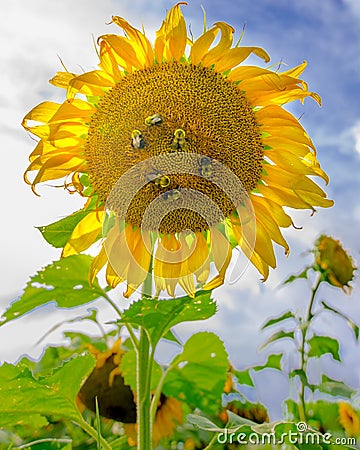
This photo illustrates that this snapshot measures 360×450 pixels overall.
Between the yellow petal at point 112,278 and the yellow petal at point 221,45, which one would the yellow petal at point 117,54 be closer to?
the yellow petal at point 221,45

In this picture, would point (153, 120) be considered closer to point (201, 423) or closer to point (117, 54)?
point (117, 54)

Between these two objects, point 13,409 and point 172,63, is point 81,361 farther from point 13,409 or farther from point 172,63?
point 172,63

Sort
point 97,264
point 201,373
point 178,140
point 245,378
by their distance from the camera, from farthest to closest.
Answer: point 245,378
point 201,373
point 97,264
point 178,140

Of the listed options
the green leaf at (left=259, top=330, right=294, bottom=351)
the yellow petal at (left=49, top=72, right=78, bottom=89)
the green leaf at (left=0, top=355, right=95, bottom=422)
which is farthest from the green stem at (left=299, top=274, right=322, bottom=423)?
the yellow petal at (left=49, top=72, right=78, bottom=89)

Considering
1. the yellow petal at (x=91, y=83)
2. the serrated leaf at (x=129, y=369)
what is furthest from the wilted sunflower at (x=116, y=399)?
the yellow petal at (x=91, y=83)

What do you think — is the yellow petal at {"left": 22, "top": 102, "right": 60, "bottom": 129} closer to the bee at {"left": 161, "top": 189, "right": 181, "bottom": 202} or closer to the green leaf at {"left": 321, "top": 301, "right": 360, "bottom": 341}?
the bee at {"left": 161, "top": 189, "right": 181, "bottom": 202}

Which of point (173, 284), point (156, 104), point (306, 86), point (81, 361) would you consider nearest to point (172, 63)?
point (156, 104)

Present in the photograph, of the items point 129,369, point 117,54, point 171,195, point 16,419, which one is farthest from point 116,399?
point 117,54
